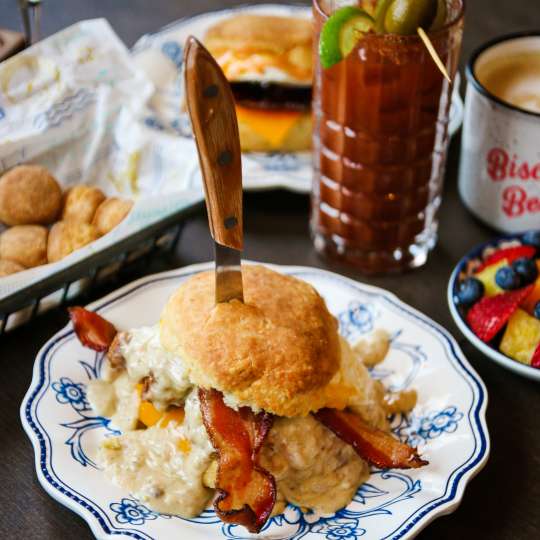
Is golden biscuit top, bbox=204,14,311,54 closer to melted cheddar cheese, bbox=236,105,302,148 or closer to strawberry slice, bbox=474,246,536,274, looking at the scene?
melted cheddar cheese, bbox=236,105,302,148

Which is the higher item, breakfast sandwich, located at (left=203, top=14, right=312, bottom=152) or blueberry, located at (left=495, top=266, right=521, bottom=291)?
breakfast sandwich, located at (left=203, top=14, right=312, bottom=152)

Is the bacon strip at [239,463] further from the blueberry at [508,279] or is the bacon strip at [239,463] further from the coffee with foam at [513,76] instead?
the coffee with foam at [513,76]

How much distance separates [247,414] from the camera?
1.17m

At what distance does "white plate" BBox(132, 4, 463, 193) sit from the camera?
1.79 metres

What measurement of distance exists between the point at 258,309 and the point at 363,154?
474 millimetres

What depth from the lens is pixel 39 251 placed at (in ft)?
5.00

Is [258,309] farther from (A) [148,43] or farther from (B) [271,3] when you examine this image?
(B) [271,3]

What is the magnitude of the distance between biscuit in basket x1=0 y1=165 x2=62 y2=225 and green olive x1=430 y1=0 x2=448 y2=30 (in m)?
0.78

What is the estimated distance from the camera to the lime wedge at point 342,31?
1355 millimetres

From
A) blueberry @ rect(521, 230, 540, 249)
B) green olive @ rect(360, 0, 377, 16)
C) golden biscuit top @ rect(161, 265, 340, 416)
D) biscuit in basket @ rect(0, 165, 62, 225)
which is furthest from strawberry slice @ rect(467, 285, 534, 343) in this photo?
biscuit in basket @ rect(0, 165, 62, 225)

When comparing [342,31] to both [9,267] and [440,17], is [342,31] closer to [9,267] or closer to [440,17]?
[440,17]

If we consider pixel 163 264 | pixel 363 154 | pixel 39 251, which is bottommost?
pixel 163 264

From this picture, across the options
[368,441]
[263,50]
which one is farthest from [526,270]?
[263,50]

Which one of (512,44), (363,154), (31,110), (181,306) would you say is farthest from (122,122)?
(512,44)
